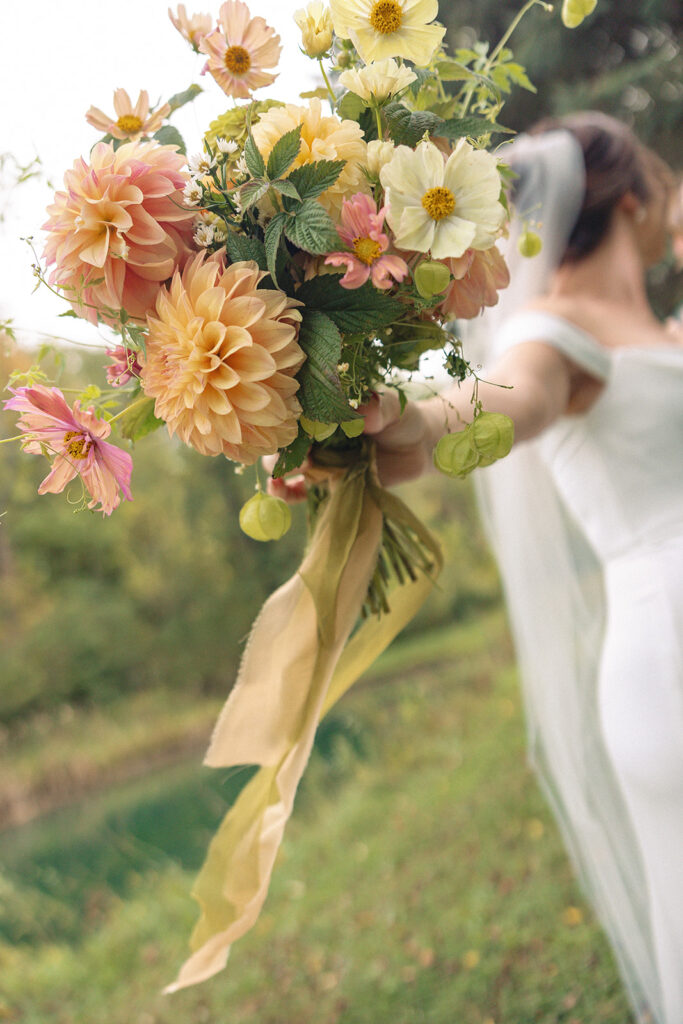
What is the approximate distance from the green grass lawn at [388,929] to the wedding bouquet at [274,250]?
6.83ft

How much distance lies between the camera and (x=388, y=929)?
2797mm

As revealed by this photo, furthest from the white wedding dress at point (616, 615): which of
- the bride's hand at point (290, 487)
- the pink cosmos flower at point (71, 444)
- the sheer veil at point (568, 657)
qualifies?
the pink cosmos flower at point (71, 444)

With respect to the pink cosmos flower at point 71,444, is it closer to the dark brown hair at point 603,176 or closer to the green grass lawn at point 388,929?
the dark brown hair at point 603,176

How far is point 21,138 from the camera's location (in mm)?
1102

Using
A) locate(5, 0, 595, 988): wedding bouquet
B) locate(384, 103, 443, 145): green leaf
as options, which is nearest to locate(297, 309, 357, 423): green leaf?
locate(5, 0, 595, 988): wedding bouquet

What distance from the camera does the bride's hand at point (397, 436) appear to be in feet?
3.11

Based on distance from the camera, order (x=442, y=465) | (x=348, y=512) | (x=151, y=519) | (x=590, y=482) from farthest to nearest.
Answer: (x=151, y=519) → (x=590, y=482) → (x=348, y=512) → (x=442, y=465)

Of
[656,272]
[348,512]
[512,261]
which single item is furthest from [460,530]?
[348,512]

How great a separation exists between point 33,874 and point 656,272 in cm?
460

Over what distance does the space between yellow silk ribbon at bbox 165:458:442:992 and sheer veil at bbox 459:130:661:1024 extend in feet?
2.87

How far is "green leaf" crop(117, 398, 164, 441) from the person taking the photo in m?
0.85

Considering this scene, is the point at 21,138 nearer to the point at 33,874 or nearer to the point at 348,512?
the point at 348,512

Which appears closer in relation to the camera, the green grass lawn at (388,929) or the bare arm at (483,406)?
the bare arm at (483,406)

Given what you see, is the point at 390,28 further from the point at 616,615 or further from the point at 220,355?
Answer: the point at 616,615
